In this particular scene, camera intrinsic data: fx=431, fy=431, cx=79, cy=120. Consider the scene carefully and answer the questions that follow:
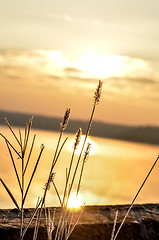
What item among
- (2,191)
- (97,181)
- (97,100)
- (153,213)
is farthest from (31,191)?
(97,100)

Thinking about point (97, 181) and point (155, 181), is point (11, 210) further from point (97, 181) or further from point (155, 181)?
point (155, 181)

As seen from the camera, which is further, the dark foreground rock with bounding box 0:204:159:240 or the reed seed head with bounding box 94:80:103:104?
the dark foreground rock with bounding box 0:204:159:240

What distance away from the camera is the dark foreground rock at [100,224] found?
2.35 m

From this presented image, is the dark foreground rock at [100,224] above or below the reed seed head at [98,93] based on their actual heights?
below

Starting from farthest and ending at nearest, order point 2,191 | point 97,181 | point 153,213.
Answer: point 97,181 → point 2,191 → point 153,213

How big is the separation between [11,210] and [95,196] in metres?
4.90

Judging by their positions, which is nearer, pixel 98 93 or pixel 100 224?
pixel 98 93

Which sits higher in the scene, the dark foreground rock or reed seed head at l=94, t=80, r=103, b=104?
reed seed head at l=94, t=80, r=103, b=104

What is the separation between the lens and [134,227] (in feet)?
8.68

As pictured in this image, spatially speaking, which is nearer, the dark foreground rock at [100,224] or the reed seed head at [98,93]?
the reed seed head at [98,93]

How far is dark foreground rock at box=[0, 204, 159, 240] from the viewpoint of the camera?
235 cm

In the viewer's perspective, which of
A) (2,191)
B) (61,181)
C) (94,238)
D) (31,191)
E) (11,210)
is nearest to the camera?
(94,238)

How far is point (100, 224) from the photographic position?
2537mm

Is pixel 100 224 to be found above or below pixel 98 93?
below
